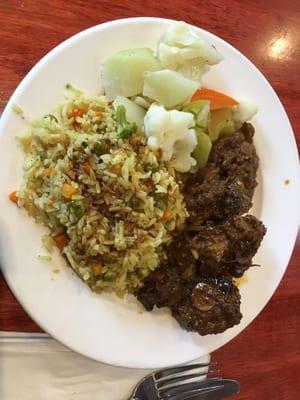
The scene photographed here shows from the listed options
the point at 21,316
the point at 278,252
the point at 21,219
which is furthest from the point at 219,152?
the point at 21,316

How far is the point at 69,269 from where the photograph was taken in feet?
5.88

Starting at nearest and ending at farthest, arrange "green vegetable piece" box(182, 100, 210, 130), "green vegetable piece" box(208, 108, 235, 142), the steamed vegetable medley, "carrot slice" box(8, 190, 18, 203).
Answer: "carrot slice" box(8, 190, 18, 203) → the steamed vegetable medley → "green vegetable piece" box(182, 100, 210, 130) → "green vegetable piece" box(208, 108, 235, 142)

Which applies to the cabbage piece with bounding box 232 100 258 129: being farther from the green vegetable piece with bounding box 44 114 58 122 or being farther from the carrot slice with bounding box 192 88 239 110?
the green vegetable piece with bounding box 44 114 58 122

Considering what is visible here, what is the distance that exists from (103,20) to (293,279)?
1.48 metres

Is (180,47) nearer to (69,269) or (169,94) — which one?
(169,94)

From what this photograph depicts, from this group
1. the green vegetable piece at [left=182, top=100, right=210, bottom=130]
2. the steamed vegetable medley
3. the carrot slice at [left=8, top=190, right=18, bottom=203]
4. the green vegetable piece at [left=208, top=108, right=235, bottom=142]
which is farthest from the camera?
the green vegetable piece at [left=208, top=108, right=235, bottom=142]

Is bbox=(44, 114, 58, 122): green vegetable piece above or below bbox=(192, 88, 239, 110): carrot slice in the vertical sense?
below

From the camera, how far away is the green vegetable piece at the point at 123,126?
5.95ft

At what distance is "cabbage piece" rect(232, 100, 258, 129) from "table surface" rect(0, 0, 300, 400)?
0.49 meters

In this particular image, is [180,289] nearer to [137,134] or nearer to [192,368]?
[192,368]

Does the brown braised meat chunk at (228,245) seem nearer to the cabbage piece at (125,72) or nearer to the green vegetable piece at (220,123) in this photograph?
the green vegetable piece at (220,123)

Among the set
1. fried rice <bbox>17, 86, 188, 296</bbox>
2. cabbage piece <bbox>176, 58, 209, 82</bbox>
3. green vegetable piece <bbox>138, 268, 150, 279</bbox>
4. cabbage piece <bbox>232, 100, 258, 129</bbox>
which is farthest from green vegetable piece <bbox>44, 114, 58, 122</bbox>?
cabbage piece <bbox>232, 100, 258, 129</bbox>

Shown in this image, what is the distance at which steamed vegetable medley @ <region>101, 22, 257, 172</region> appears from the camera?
184 centimetres

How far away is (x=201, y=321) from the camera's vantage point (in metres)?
1.89
